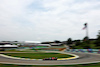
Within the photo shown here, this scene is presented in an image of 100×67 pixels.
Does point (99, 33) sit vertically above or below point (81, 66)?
above

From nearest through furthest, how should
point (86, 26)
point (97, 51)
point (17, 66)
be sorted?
point (17, 66)
point (97, 51)
point (86, 26)

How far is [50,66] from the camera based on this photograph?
14.7 meters

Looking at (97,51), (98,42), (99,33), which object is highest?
(99,33)

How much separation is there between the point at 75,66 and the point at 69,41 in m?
93.0

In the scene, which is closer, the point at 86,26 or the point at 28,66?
the point at 28,66

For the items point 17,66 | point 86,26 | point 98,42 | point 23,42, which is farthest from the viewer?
point 23,42

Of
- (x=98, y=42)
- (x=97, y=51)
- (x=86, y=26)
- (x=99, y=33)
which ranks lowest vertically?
(x=97, y=51)

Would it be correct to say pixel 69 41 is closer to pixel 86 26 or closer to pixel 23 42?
pixel 23 42

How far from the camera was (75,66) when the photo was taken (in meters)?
14.6

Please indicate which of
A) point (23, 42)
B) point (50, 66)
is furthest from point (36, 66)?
point (23, 42)

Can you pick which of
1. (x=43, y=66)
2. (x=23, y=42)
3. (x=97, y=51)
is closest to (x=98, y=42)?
(x=97, y=51)

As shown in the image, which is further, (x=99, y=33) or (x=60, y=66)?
(x=99, y=33)

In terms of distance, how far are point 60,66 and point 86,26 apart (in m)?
32.2

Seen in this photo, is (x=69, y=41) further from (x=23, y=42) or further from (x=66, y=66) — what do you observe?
(x=66, y=66)
